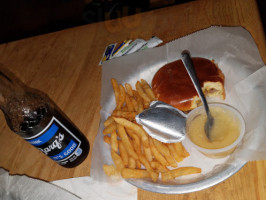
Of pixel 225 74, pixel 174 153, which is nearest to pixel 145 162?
pixel 174 153

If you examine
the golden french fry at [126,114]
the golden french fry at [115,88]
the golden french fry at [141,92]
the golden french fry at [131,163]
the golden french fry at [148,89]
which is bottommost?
the golden french fry at [131,163]

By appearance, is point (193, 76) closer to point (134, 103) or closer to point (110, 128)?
point (134, 103)

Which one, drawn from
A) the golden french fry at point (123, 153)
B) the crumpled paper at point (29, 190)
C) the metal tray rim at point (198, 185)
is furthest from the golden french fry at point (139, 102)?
the crumpled paper at point (29, 190)

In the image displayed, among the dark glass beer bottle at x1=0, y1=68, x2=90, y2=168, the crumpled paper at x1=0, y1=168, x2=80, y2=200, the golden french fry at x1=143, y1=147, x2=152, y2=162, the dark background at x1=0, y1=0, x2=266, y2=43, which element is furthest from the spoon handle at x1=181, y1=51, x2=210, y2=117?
the dark background at x1=0, y1=0, x2=266, y2=43

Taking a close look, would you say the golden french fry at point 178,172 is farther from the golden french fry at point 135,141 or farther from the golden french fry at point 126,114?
the golden french fry at point 126,114

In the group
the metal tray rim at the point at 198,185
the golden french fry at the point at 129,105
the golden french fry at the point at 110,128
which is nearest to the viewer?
the metal tray rim at the point at 198,185

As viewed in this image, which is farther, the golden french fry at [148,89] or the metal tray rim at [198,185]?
the golden french fry at [148,89]

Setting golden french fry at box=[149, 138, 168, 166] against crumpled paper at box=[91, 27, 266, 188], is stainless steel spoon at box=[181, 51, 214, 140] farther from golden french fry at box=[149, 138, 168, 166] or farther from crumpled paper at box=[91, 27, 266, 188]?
golden french fry at box=[149, 138, 168, 166]
